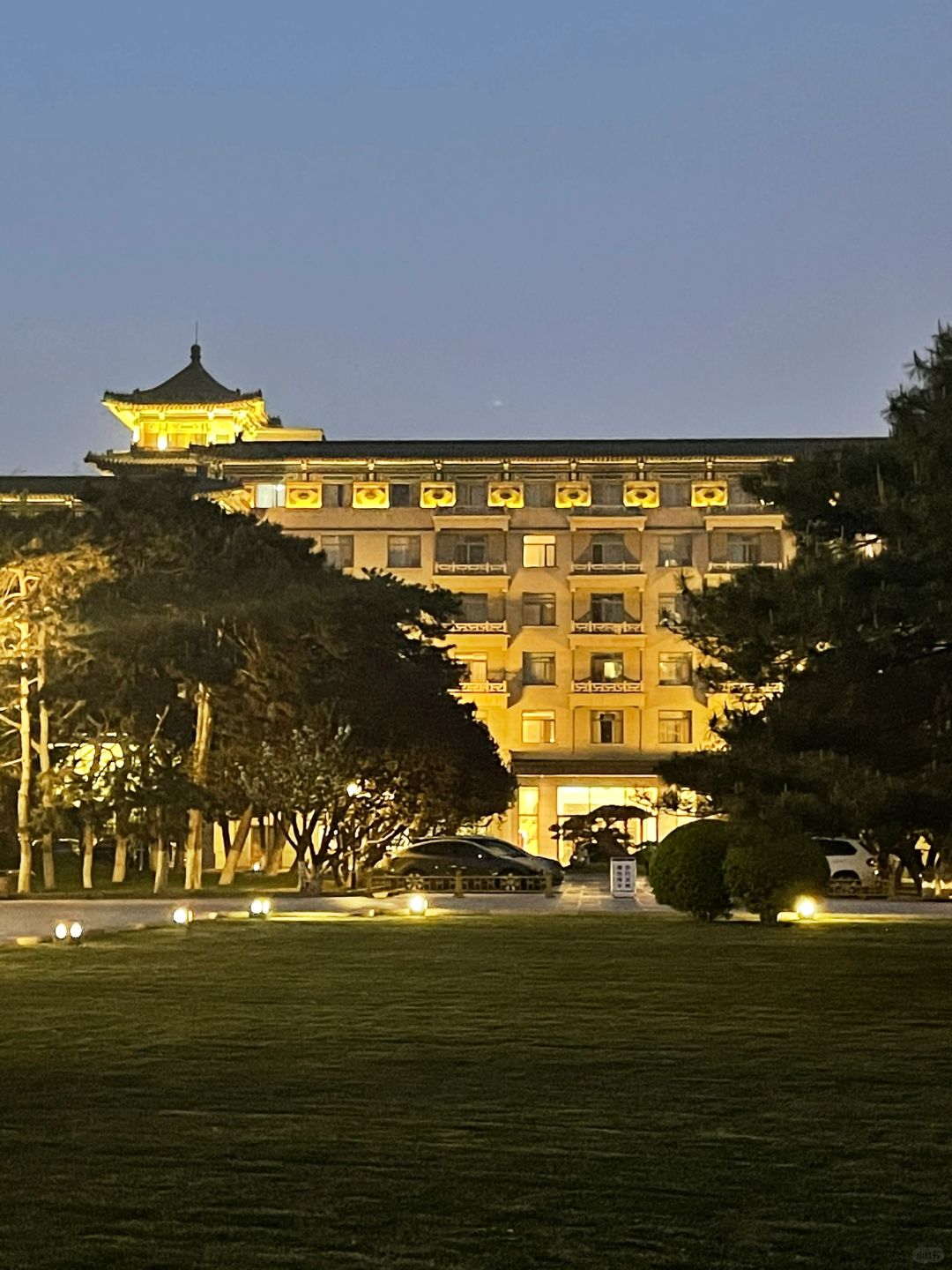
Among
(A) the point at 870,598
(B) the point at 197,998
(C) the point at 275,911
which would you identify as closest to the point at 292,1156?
(B) the point at 197,998

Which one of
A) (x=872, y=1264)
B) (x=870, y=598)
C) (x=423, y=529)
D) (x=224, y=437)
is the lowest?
(x=872, y=1264)

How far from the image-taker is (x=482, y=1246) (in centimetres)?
627

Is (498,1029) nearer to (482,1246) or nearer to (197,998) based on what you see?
(197,998)

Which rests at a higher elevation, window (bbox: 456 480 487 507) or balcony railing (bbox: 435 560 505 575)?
window (bbox: 456 480 487 507)

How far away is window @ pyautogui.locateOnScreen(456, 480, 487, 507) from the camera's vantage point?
63.9 metres

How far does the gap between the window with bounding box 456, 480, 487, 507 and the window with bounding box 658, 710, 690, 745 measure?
1010cm

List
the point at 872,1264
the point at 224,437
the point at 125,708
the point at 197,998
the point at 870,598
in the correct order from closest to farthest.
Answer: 1. the point at 872,1264
2. the point at 197,998
3. the point at 870,598
4. the point at 125,708
5. the point at 224,437

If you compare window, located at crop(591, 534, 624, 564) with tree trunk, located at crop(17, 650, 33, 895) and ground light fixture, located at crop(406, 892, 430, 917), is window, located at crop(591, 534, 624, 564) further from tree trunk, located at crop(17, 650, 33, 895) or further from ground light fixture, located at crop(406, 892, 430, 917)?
ground light fixture, located at crop(406, 892, 430, 917)

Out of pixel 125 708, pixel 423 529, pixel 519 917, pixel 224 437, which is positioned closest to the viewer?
pixel 519 917

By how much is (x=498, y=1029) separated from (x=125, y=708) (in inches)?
1109

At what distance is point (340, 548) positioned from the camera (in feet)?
210

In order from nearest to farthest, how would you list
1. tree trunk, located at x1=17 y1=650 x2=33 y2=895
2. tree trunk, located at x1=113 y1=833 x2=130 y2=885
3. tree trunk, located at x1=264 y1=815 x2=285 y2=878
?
tree trunk, located at x1=17 y1=650 x2=33 y2=895, tree trunk, located at x1=113 y1=833 x2=130 y2=885, tree trunk, located at x1=264 y1=815 x2=285 y2=878

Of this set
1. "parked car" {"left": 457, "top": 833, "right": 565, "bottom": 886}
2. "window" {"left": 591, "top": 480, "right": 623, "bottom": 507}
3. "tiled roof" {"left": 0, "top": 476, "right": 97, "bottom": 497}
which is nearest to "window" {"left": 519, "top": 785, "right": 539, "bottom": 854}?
"window" {"left": 591, "top": 480, "right": 623, "bottom": 507}

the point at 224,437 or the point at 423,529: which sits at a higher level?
the point at 224,437
